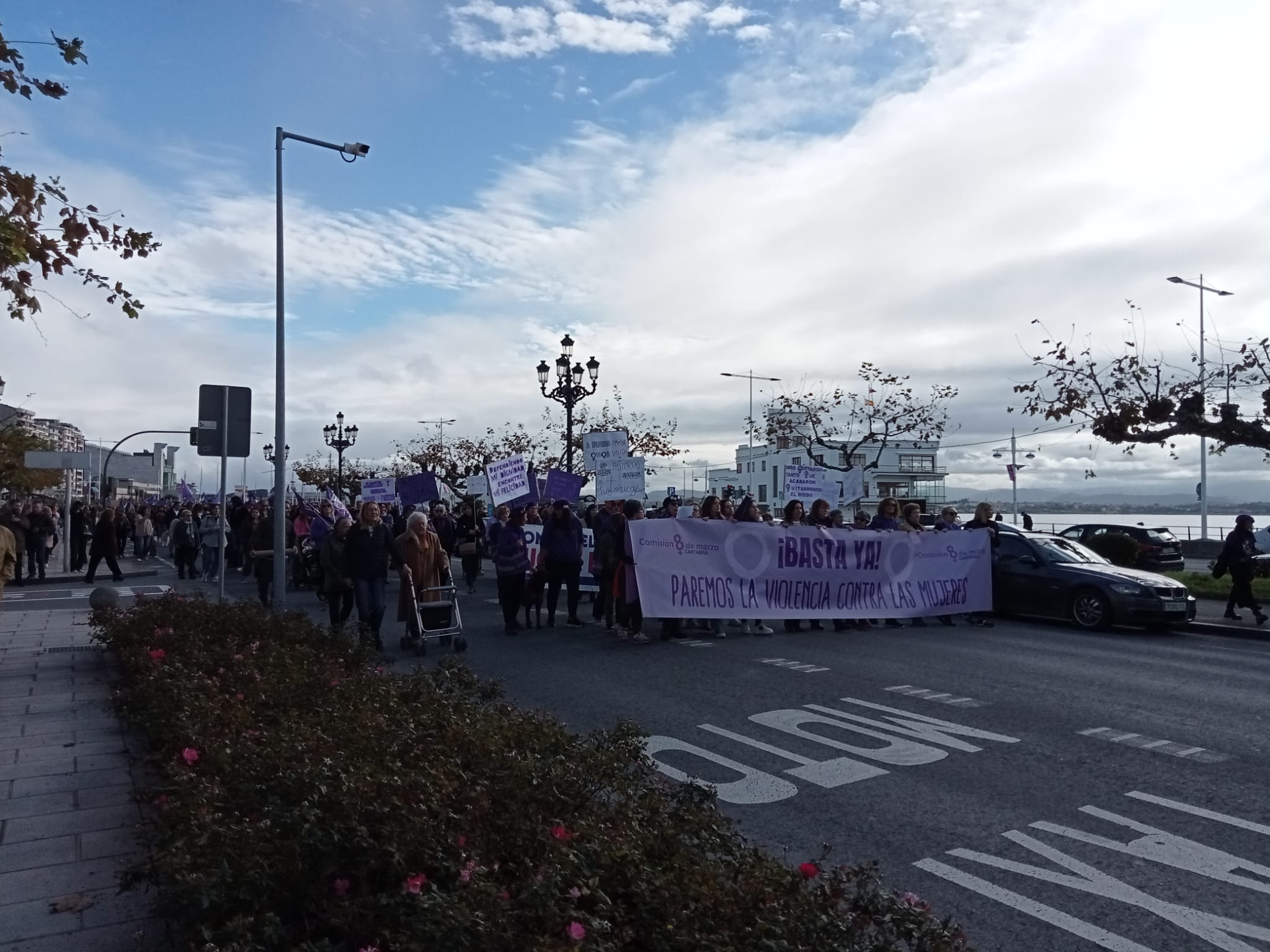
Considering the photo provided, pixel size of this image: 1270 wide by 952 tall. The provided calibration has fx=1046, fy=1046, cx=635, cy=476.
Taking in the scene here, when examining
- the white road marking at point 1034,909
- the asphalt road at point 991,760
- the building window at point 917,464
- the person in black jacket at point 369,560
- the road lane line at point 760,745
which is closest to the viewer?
the white road marking at point 1034,909

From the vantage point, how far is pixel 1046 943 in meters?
4.23

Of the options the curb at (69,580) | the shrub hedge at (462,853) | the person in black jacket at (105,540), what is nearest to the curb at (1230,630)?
the shrub hedge at (462,853)

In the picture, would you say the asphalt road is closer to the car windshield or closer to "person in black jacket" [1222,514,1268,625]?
"person in black jacket" [1222,514,1268,625]

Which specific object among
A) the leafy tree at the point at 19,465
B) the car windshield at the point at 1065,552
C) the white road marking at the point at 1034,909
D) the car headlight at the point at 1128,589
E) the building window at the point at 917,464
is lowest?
the white road marking at the point at 1034,909

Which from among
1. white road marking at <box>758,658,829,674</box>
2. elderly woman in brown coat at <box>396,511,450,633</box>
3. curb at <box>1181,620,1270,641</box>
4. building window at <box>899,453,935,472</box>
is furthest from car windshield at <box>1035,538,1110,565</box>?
building window at <box>899,453,935,472</box>

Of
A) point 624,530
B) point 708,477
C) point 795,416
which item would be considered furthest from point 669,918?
point 708,477

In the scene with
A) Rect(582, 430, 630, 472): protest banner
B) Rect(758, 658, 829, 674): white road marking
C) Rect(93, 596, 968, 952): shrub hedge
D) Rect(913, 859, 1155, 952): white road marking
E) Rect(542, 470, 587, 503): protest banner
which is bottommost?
Rect(913, 859, 1155, 952): white road marking

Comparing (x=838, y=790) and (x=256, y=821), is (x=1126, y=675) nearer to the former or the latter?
(x=838, y=790)

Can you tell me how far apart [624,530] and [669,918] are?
1095cm

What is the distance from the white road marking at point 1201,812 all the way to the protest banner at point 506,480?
50.7ft

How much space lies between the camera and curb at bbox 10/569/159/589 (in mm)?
24438

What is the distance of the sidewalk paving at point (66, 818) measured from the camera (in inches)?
160

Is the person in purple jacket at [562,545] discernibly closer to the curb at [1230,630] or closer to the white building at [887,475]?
the curb at [1230,630]

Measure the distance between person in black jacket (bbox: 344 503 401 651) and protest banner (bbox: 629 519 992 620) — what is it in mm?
3297
